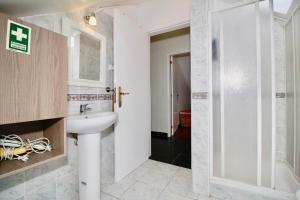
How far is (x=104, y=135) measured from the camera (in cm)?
165

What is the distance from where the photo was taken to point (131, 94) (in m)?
1.83

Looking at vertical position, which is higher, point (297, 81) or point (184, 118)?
point (297, 81)

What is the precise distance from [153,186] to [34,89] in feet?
4.73

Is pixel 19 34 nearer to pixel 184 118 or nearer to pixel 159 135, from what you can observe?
pixel 159 135

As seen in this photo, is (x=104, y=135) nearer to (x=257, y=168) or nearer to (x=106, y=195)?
(x=106, y=195)

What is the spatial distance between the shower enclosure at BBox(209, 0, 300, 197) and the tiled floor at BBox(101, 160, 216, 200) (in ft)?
1.21

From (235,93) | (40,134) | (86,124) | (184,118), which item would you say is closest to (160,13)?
(235,93)

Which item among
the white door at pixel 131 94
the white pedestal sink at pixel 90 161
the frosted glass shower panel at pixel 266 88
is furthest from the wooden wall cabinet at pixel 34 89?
the frosted glass shower panel at pixel 266 88

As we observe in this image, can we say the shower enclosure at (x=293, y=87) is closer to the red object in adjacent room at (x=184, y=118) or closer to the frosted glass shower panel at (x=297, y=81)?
the frosted glass shower panel at (x=297, y=81)

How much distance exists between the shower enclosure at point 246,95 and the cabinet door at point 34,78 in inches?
49.6

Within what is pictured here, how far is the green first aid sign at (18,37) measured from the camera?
0.61 meters

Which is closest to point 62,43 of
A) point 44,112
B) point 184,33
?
point 44,112

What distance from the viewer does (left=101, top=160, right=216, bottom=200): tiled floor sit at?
1409mm

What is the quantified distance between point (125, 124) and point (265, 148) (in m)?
1.38
